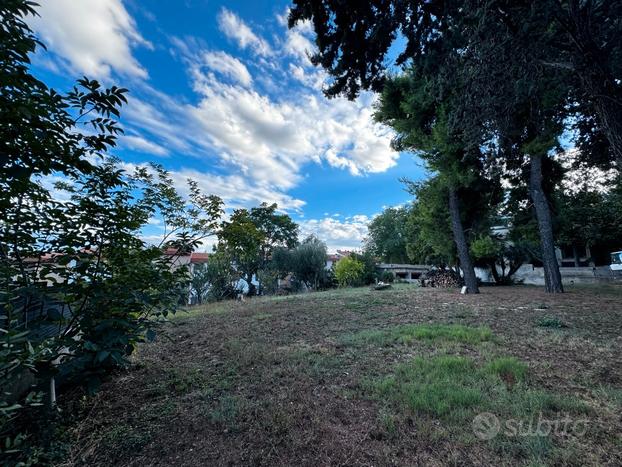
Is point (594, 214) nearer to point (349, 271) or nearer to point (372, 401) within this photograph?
point (349, 271)

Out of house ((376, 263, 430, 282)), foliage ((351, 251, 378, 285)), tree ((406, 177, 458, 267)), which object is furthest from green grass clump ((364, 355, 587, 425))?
house ((376, 263, 430, 282))

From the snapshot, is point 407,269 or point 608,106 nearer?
point 608,106

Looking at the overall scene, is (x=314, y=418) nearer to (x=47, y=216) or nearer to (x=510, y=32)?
(x=47, y=216)

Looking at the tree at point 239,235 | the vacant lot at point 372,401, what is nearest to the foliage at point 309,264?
the vacant lot at point 372,401

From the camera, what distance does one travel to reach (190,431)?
207cm

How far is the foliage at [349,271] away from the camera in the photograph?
19.0 metres

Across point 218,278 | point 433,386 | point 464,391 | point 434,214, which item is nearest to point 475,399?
point 464,391

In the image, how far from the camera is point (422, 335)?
418 cm

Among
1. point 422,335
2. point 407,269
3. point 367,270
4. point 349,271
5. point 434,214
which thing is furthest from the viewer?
point 407,269

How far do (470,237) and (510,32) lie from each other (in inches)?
332

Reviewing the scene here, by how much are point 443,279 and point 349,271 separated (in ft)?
20.7

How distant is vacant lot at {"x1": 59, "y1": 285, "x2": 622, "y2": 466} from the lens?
176 centimetres

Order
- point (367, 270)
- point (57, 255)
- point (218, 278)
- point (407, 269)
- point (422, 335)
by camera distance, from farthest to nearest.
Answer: point (407, 269), point (367, 270), point (218, 278), point (422, 335), point (57, 255)

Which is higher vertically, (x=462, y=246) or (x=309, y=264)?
(x=462, y=246)
